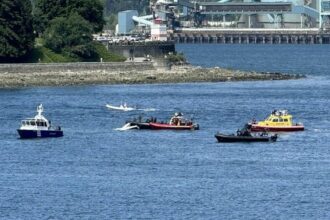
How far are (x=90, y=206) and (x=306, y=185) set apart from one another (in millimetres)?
10186

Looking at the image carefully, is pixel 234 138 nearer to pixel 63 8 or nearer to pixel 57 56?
pixel 57 56

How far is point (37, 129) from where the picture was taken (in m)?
88.6

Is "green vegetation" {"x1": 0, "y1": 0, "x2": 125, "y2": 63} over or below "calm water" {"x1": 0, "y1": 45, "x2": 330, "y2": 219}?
over

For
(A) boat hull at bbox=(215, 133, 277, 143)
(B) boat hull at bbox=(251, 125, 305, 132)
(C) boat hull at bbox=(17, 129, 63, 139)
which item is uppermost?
(C) boat hull at bbox=(17, 129, 63, 139)

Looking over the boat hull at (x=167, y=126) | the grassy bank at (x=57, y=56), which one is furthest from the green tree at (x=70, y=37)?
the boat hull at (x=167, y=126)

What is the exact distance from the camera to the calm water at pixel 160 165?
6438 cm

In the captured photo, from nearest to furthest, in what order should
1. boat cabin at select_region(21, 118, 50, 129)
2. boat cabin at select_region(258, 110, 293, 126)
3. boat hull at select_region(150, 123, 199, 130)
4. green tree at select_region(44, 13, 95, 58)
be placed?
boat cabin at select_region(21, 118, 50, 129) < boat hull at select_region(150, 123, 199, 130) < boat cabin at select_region(258, 110, 293, 126) < green tree at select_region(44, 13, 95, 58)

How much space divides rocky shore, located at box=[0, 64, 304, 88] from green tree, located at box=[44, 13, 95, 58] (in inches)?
158

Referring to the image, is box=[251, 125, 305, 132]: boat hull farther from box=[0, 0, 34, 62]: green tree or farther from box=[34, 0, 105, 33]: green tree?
box=[34, 0, 105, 33]: green tree

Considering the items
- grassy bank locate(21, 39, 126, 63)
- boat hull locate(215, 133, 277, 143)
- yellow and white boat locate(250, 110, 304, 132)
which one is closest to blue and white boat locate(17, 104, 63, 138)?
boat hull locate(215, 133, 277, 143)

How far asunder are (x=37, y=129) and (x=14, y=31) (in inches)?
1705

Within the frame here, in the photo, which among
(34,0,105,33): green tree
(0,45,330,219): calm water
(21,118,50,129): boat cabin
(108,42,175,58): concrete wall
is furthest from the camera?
(108,42,175,58): concrete wall

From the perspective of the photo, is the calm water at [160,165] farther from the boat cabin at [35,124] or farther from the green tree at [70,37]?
the green tree at [70,37]

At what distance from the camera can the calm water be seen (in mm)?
64375
